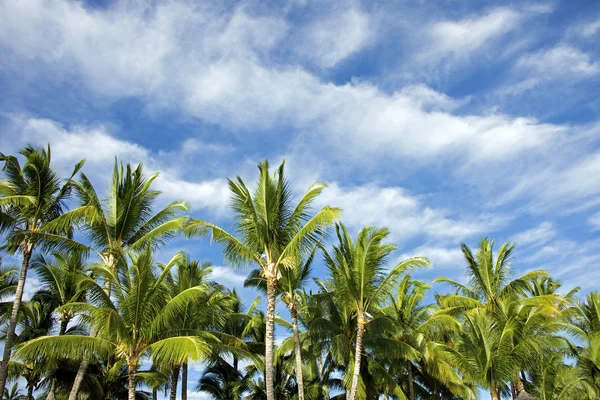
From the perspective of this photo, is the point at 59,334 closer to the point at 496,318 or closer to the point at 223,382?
the point at 223,382

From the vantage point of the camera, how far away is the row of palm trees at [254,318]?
1454 centimetres

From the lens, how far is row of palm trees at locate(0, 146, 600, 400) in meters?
14.5

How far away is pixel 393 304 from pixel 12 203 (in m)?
17.1

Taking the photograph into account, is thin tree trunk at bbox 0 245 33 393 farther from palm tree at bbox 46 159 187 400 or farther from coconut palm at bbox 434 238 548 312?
coconut palm at bbox 434 238 548 312

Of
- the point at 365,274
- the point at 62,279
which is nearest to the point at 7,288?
the point at 62,279

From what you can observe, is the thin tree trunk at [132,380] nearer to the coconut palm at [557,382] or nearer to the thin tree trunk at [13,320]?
the thin tree trunk at [13,320]

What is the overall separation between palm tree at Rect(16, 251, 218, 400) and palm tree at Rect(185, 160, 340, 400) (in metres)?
2.09

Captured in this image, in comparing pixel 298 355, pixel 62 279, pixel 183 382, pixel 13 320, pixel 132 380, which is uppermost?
pixel 62 279

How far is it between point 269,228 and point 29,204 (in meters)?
7.88

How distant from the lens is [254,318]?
25.5 m

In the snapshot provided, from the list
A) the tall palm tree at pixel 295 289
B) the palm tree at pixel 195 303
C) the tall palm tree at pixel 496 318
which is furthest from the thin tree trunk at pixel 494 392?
the palm tree at pixel 195 303

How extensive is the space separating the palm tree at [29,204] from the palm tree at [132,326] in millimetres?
2609

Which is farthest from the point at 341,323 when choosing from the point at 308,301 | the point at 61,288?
the point at 61,288

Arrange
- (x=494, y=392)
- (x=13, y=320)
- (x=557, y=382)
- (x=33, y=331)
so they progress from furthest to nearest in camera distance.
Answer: (x=33, y=331), (x=557, y=382), (x=494, y=392), (x=13, y=320)
